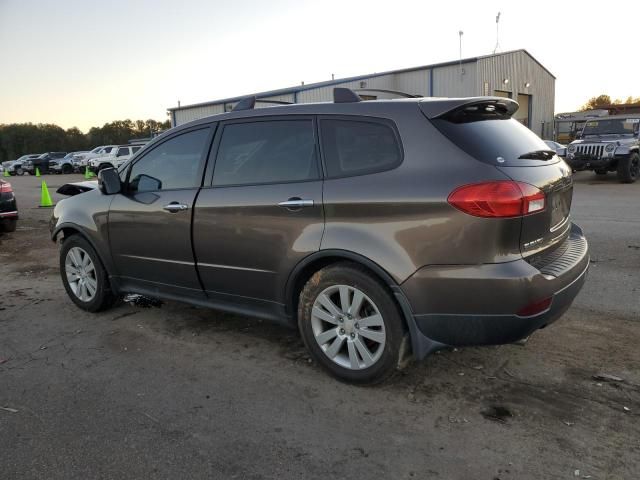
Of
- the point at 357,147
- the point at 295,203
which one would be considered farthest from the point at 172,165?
the point at 357,147

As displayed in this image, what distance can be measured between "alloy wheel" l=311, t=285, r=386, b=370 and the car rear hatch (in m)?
0.97

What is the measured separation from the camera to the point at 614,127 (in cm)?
1603

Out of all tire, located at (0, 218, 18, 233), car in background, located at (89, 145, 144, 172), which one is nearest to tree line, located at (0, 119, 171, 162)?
car in background, located at (89, 145, 144, 172)

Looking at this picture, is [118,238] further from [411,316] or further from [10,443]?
[411,316]

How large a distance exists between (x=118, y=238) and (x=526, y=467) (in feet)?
11.6

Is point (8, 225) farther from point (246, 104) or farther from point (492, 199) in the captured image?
point (492, 199)

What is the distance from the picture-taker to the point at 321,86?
99.3 feet

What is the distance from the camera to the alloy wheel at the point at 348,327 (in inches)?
124

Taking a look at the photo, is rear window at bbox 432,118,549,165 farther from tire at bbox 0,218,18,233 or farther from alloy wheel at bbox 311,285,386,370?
tire at bbox 0,218,18,233

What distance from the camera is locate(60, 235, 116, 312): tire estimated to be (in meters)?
4.78

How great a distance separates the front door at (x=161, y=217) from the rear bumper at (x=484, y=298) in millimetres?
1885

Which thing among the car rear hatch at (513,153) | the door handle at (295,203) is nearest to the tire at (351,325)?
the door handle at (295,203)

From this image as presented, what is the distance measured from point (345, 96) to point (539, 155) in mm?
1285

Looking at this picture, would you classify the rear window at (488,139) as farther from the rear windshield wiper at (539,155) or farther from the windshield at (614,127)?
the windshield at (614,127)
